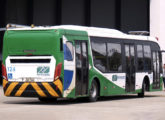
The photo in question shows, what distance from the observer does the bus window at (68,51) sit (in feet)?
69.0

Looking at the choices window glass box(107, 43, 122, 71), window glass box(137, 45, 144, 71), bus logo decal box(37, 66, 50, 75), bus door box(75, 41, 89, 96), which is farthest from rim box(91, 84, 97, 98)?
window glass box(137, 45, 144, 71)

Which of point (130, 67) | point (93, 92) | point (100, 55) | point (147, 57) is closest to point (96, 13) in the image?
point (147, 57)

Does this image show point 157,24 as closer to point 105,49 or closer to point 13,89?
point 105,49

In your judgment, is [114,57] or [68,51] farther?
[114,57]

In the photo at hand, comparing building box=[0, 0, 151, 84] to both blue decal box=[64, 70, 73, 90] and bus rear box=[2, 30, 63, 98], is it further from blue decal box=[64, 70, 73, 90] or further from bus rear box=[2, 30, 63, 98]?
blue decal box=[64, 70, 73, 90]

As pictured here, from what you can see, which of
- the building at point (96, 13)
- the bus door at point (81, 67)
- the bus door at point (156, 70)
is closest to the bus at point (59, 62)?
the bus door at point (81, 67)

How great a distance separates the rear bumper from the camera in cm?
2066

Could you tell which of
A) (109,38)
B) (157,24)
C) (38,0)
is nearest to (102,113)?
(109,38)

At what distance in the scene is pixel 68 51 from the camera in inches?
833

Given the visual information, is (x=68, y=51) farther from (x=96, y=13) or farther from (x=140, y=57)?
(x=96, y=13)

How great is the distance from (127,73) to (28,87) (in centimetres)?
603

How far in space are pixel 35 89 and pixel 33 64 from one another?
0.85m

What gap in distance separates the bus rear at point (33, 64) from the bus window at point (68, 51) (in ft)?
0.99

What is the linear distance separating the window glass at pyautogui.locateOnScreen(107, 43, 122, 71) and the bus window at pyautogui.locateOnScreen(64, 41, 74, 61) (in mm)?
3203
